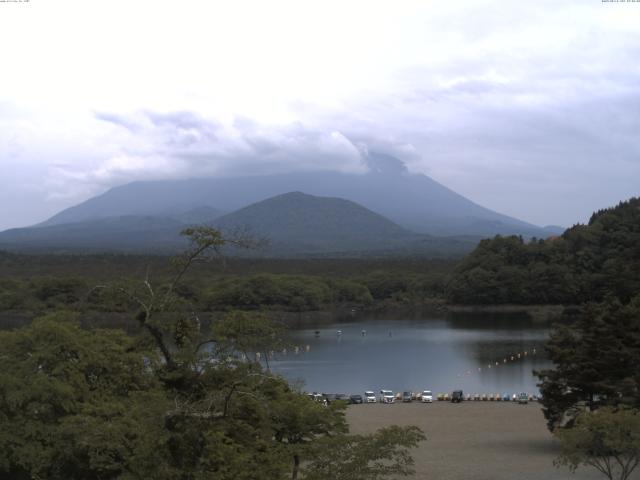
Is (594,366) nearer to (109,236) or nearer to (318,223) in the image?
(109,236)

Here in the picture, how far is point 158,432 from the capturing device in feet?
19.6

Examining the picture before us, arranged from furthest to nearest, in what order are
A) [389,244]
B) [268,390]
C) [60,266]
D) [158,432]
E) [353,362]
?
[389,244] → [60,266] → [353,362] → [268,390] → [158,432]

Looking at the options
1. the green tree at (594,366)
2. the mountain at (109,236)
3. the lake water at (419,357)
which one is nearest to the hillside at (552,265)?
the lake water at (419,357)

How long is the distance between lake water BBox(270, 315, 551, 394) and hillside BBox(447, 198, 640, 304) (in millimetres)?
6933

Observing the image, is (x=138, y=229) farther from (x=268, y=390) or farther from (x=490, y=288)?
(x=268, y=390)

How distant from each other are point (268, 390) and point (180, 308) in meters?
1.22

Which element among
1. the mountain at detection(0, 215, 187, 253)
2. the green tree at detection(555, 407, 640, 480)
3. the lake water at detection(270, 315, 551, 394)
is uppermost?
the mountain at detection(0, 215, 187, 253)

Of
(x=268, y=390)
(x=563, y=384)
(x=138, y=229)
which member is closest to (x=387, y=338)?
(x=563, y=384)

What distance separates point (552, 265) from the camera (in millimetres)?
50844

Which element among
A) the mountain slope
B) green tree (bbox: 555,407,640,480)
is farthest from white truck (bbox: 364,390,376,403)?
the mountain slope

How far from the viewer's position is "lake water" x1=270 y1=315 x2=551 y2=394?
25.2 metres

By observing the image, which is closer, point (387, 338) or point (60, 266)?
point (387, 338)

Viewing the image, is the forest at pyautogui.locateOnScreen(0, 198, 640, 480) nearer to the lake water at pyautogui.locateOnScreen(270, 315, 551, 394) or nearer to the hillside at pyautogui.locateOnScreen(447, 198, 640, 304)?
the lake water at pyautogui.locateOnScreen(270, 315, 551, 394)

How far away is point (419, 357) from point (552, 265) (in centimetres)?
2294
